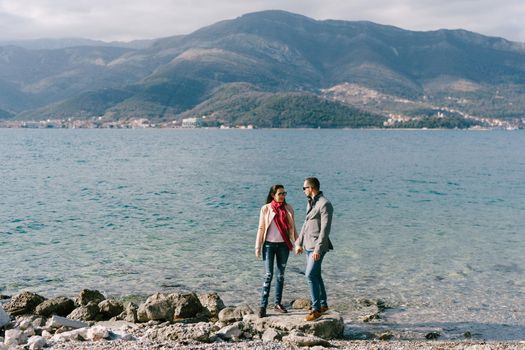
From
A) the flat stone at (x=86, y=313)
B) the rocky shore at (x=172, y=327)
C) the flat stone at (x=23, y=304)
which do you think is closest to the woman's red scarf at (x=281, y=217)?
the rocky shore at (x=172, y=327)

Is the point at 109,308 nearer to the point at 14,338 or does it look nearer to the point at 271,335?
the point at 14,338

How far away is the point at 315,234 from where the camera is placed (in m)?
11.0

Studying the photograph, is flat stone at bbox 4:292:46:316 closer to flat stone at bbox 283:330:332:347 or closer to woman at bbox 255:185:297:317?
woman at bbox 255:185:297:317

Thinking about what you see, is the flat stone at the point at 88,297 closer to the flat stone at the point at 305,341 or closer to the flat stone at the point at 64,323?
the flat stone at the point at 64,323

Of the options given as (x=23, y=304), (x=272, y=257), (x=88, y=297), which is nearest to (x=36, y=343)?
(x=23, y=304)

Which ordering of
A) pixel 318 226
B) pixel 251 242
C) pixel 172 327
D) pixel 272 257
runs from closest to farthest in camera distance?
1. pixel 172 327
2. pixel 318 226
3. pixel 272 257
4. pixel 251 242

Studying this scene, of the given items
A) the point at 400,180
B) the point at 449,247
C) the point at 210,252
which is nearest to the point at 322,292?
the point at 210,252

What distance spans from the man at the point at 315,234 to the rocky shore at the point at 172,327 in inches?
26.9

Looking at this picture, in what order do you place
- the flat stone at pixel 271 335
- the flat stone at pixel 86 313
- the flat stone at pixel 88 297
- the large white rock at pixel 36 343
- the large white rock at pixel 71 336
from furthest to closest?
the flat stone at pixel 88 297 < the flat stone at pixel 86 313 < the flat stone at pixel 271 335 < the large white rock at pixel 71 336 < the large white rock at pixel 36 343

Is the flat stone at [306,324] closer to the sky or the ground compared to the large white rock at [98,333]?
closer to the ground

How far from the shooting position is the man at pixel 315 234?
10.8 metres

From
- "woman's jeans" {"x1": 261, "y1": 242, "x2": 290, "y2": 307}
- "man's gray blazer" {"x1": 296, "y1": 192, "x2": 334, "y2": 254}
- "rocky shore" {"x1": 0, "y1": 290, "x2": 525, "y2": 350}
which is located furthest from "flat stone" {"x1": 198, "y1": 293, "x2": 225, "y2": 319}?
"man's gray blazer" {"x1": 296, "y1": 192, "x2": 334, "y2": 254}

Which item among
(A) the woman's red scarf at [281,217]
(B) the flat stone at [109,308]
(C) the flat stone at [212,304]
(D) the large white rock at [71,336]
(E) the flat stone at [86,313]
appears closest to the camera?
(D) the large white rock at [71,336]

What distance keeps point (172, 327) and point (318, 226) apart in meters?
3.28
